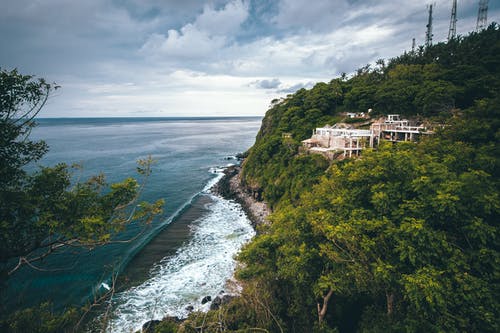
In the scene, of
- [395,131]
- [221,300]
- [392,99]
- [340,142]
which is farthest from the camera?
[392,99]

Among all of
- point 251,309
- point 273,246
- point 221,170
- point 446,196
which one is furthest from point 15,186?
point 221,170

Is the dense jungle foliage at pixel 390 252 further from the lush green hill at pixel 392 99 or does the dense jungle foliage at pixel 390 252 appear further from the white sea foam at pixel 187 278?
the lush green hill at pixel 392 99

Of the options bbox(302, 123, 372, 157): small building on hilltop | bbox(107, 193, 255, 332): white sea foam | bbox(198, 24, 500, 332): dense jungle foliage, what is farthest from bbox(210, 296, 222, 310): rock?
bbox(302, 123, 372, 157): small building on hilltop

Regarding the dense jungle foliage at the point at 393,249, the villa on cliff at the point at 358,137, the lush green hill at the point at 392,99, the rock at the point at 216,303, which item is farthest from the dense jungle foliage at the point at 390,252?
the lush green hill at the point at 392,99

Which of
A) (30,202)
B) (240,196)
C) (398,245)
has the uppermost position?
(30,202)

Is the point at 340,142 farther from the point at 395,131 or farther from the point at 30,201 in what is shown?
the point at 30,201

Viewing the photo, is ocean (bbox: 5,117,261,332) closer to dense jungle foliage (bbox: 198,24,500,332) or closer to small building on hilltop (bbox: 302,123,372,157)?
dense jungle foliage (bbox: 198,24,500,332)

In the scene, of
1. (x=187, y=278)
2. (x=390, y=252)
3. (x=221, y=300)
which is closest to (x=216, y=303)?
(x=221, y=300)
